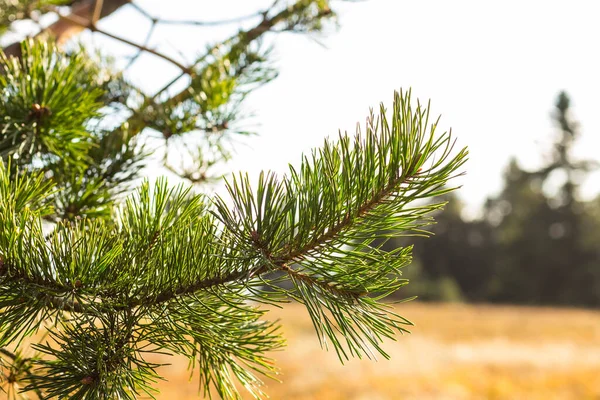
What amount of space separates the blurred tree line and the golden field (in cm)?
796

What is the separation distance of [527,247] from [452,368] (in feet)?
48.7

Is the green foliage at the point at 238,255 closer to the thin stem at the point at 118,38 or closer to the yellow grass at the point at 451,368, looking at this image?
the thin stem at the point at 118,38

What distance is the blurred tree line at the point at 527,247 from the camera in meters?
20.4

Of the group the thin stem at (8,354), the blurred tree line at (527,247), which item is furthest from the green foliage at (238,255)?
the blurred tree line at (527,247)

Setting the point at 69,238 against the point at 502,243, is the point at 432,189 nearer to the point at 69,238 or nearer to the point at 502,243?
the point at 69,238

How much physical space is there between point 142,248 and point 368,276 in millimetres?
242

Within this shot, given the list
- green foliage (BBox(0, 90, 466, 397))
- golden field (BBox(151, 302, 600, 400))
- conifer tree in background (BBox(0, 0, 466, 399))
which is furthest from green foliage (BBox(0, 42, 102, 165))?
golden field (BBox(151, 302, 600, 400))

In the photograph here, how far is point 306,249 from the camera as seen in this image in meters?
0.52

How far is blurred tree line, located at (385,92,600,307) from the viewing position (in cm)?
2038

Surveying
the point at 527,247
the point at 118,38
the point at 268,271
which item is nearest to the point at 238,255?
the point at 268,271

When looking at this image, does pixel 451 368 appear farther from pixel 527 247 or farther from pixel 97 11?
pixel 527 247

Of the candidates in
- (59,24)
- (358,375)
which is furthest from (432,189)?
(358,375)

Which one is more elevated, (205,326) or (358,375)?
(205,326)

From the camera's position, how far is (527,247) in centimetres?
2102
